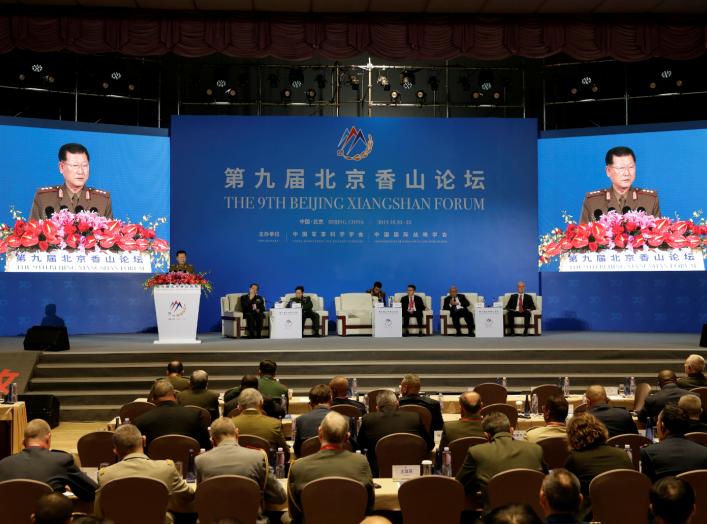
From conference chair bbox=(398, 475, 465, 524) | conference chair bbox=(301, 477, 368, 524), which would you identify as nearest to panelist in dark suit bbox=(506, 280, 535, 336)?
conference chair bbox=(398, 475, 465, 524)

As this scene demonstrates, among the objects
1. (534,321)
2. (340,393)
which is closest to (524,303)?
(534,321)

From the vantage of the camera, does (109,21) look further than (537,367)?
Yes

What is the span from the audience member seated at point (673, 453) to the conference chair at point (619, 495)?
299 millimetres

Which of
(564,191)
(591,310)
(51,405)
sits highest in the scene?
(564,191)

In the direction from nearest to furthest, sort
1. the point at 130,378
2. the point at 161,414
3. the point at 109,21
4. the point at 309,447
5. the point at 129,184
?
1. the point at 309,447
2. the point at 161,414
3. the point at 130,378
4. the point at 109,21
5. the point at 129,184

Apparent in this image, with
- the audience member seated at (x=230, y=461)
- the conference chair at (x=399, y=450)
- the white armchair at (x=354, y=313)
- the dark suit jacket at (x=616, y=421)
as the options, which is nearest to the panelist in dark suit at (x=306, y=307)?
the white armchair at (x=354, y=313)

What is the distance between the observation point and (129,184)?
15906 mm

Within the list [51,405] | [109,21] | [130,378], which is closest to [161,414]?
[51,405]

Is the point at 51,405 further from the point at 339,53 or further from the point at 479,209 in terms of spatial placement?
Result: the point at 479,209

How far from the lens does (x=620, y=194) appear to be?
1631 centimetres

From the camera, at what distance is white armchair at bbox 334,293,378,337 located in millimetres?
15258

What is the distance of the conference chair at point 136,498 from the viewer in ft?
14.0

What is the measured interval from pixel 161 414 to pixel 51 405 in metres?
4.70

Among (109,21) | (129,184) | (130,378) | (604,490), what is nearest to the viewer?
(604,490)
